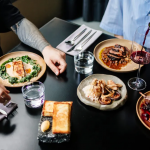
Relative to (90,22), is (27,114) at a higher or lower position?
higher

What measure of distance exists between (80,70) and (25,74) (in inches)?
14.3

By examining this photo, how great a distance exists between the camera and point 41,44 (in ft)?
4.69

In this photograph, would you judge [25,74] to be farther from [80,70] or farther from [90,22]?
[90,22]

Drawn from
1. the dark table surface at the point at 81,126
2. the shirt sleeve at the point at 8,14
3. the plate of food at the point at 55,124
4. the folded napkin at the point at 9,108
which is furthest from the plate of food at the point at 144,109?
the shirt sleeve at the point at 8,14

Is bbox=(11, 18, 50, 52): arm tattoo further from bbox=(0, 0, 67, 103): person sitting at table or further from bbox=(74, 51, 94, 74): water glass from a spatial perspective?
bbox=(74, 51, 94, 74): water glass

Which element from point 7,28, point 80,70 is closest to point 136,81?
point 80,70

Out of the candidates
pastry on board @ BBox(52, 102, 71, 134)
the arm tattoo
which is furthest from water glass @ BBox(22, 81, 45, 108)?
the arm tattoo

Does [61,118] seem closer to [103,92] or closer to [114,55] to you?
[103,92]

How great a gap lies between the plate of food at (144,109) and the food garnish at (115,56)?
0.33 metres

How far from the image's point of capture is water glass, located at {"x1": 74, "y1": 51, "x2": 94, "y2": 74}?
1.29 metres

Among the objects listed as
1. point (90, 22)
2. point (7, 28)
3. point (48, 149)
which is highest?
point (7, 28)

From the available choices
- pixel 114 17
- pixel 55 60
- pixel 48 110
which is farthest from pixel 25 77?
pixel 114 17

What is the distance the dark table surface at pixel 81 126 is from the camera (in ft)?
2.94

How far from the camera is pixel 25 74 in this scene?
49.3 inches
